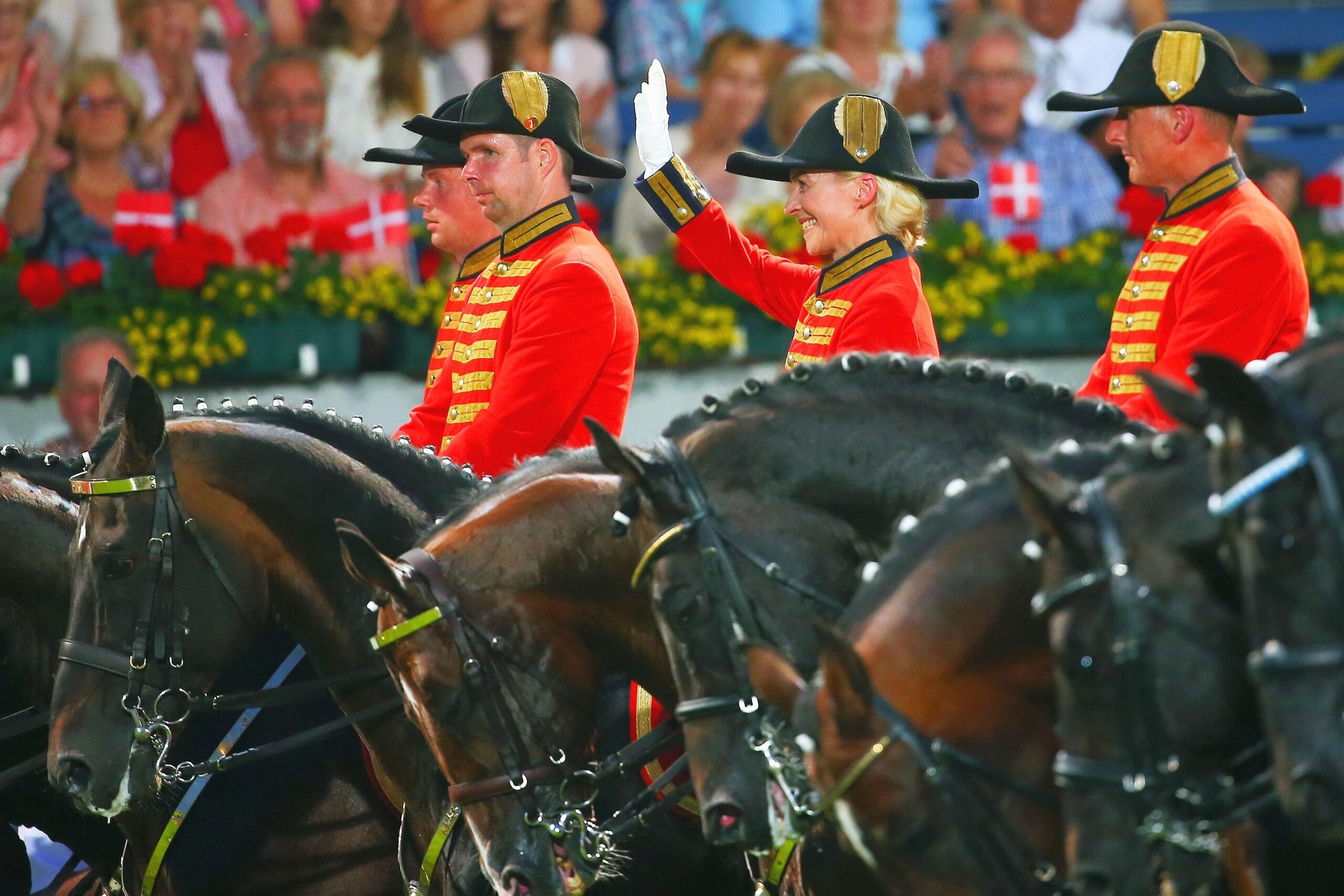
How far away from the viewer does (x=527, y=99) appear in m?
5.15

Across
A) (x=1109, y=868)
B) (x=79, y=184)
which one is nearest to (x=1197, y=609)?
(x=1109, y=868)

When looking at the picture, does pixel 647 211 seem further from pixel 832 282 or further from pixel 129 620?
pixel 129 620

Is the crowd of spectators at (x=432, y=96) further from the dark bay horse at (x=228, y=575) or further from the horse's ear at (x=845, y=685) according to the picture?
the horse's ear at (x=845, y=685)

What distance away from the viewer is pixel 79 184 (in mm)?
9047

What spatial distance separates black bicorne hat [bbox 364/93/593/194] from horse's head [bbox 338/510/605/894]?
2.41 meters

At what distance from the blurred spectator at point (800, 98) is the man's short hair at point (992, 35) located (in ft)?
2.12

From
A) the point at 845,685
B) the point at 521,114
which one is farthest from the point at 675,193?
the point at 845,685

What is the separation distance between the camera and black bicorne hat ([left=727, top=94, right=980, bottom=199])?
14.9 feet

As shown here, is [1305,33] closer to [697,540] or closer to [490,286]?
[490,286]

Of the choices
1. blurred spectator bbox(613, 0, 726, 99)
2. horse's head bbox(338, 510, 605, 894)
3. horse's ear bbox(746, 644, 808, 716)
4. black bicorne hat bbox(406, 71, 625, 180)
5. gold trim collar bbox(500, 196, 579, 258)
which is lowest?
horse's head bbox(338, 510, 605, 894)

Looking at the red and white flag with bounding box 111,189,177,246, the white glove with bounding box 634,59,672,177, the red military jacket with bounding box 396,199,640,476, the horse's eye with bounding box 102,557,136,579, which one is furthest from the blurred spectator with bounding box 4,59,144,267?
the horse's eye with bounding box 102,557,136,579

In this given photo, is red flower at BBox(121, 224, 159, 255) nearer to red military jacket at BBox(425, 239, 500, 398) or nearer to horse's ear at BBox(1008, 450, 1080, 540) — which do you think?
red military jacket at BBox(425, 239, 500, 398)

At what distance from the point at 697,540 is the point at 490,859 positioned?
0.85 m

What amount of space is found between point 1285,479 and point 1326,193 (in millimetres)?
7789
